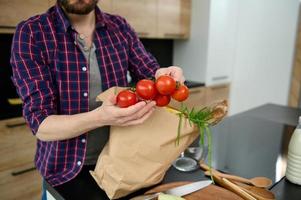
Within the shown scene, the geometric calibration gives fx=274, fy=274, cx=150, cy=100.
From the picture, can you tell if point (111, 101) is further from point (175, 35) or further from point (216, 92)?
point (216, 92)

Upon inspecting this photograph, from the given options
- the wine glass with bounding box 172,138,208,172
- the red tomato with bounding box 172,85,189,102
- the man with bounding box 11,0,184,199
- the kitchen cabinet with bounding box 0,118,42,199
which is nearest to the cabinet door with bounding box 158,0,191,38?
the kitchen cabinet with bounding box 0,118,42,199

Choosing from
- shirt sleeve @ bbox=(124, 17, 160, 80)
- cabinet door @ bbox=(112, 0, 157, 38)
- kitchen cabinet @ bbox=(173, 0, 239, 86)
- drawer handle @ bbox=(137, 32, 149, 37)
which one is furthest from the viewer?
kitchen cabinet @ bbox=(173, 0, 239, 86)

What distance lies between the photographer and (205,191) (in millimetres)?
703

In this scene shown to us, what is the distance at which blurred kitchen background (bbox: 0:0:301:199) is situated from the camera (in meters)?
2.47

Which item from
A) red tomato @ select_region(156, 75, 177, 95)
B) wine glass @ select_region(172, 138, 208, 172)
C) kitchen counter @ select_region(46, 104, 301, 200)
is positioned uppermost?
red tomato @ select_region(156, 75, 177, 95)

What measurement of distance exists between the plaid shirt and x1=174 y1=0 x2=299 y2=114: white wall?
1822 millimetres

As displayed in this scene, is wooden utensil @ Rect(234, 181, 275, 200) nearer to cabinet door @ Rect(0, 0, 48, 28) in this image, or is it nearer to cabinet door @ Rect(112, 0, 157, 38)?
cabinet door @ Rect(0, 0, 48, 28)

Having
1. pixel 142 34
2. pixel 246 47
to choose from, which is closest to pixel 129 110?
pixel 142 34

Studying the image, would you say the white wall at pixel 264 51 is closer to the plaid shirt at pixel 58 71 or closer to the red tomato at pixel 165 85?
the plaid shirt at pixel 58 71

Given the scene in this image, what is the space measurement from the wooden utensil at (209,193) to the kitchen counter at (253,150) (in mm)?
58

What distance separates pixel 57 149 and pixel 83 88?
201 millimetres

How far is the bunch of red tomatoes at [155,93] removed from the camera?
607 millimetres

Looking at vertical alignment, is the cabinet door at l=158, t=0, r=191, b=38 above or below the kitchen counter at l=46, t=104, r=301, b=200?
above

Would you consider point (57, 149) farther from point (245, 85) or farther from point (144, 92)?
point (245, 85)
